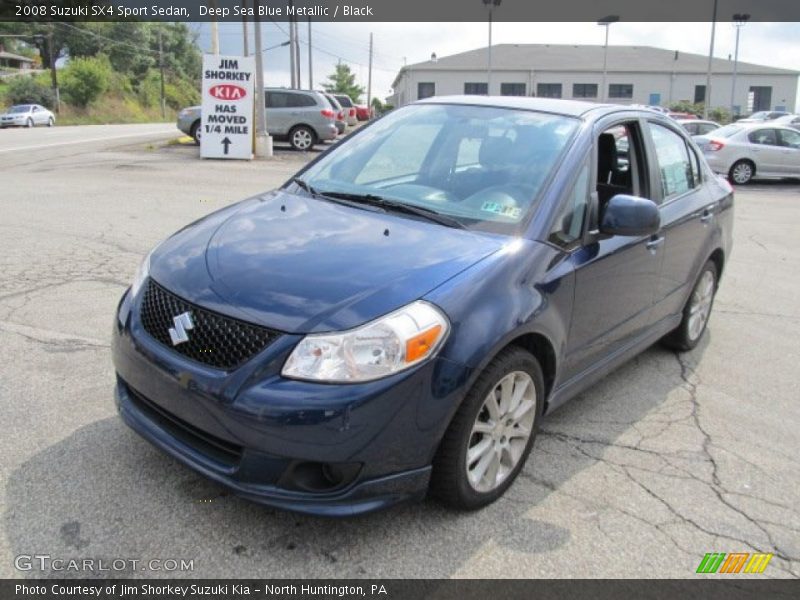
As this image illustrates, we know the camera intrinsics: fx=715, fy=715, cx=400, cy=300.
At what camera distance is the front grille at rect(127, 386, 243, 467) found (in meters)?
2.63

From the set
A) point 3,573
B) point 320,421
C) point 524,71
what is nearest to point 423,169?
point 320,421

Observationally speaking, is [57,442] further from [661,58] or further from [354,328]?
[661,58]

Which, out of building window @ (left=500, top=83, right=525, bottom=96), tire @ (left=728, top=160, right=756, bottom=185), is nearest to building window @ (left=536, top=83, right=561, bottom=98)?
building window @ (left=500, top=83, right=525, bottom=96)

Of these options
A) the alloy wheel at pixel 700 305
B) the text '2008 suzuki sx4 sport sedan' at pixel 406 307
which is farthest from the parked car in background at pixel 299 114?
the text '2008 suzuki sx4 sport sedan' at pixel 406 307

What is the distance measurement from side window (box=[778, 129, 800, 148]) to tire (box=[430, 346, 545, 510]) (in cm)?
1776

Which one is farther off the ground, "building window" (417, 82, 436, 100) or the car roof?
"building window" (417, 82, 436, 100)

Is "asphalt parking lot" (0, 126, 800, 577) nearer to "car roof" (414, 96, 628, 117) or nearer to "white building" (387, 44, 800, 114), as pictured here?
"car roof" (414, 96, 628, 117)

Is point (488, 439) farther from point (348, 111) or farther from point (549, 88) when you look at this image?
point (549, 88)

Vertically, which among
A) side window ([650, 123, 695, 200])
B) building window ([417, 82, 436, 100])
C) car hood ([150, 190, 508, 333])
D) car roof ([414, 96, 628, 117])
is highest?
building window ([417, 82, 436, 100])

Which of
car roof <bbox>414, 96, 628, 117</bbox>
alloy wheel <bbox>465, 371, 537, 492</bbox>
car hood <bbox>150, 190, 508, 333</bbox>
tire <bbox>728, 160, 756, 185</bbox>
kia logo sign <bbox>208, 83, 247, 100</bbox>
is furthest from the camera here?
tire <bbox>728, 160, 756, 185</bbox>

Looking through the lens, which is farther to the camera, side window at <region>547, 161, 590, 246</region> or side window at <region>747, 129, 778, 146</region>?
side window at <region>747, 129, 778, 146</region>

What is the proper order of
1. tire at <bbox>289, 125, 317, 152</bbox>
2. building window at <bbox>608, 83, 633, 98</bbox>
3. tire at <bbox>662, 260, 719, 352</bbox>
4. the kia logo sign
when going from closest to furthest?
tire at <bbox>662, 260, 719, 352</bbox> → the kia logo sign → tire at <bbox>289, 125, 317, 152</bbox> → building window at <bbox>608, 83, 633, 98</bbox>

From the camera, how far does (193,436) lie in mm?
2760

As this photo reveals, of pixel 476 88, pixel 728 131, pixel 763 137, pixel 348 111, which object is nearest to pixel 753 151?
pixel 763 137
